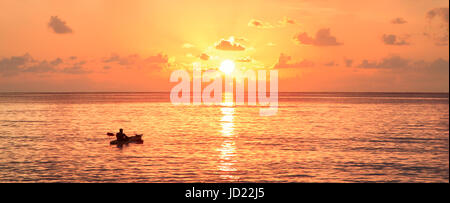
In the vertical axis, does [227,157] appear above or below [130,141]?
below

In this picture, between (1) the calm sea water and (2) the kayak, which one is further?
(2) the kayak

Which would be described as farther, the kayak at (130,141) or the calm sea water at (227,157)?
the kayak at (130,141)

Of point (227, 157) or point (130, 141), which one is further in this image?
point (130, 141)

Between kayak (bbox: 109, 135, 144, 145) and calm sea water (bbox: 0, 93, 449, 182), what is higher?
A: kayak (bbox: 109, 135, 144, 145)

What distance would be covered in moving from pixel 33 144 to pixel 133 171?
22.6 metres

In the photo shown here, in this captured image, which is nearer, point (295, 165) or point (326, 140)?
point (295, 165)

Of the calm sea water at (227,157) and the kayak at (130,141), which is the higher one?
the kayak at (130,141)
